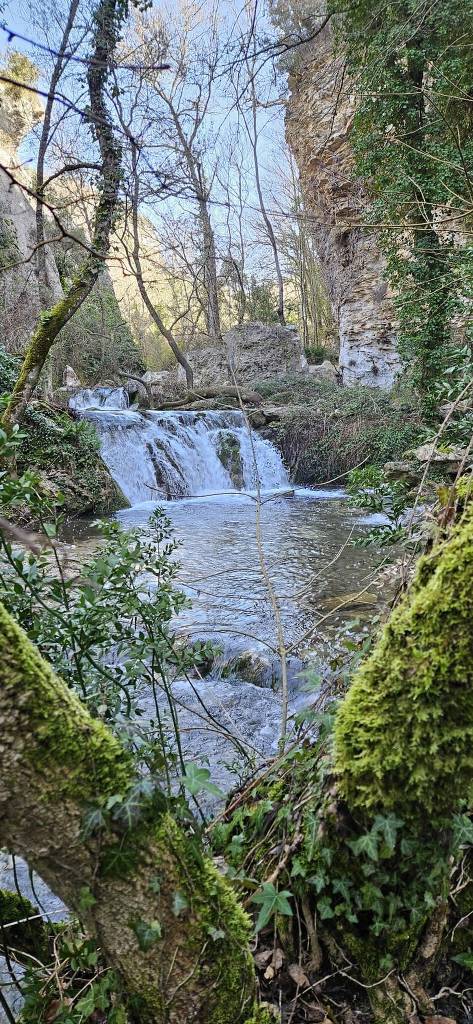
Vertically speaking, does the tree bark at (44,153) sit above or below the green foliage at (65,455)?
above

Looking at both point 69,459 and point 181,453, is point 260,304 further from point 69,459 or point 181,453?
point 69,459

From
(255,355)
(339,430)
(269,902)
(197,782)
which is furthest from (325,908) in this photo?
(255,355)

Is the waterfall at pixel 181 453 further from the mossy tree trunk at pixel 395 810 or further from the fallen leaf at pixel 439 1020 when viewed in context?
the fallen leaf at pixel 439 1020

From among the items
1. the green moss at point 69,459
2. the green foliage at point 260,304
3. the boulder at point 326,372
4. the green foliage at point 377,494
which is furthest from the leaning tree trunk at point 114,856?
the green foliage at point 260,304

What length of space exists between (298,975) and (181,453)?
40.8ft

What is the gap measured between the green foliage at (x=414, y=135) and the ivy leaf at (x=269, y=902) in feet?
24.6

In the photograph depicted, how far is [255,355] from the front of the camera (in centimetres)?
2030

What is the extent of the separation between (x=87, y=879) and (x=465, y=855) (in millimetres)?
1052

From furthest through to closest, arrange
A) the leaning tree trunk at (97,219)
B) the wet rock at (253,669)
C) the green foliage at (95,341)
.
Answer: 1. the green foliage at (95,341)
2. the leaning tree trunk at (97,219)
3. the wet rock at (253,669)

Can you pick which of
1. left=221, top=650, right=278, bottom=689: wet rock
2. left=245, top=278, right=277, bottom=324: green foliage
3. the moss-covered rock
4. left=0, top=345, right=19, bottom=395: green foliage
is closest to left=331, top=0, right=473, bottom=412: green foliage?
the moss-covered rock

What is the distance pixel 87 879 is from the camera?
0.99m

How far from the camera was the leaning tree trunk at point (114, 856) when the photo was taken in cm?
92

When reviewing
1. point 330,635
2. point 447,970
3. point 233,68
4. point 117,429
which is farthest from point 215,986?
point 117,429

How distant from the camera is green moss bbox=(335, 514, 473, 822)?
38.5 inches
